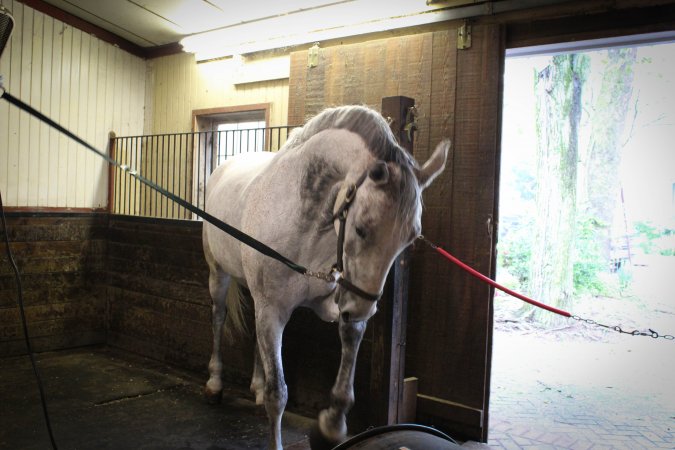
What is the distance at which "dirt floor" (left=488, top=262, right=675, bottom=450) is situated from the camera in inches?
116

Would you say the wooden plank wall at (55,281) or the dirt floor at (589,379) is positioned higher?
the wooden plank wall at (55,281)

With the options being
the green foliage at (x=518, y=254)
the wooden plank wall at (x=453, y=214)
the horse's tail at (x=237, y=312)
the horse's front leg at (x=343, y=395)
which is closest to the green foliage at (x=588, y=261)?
the green foliage at (x=518, y=254)

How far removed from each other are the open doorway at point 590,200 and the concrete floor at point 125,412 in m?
3.33

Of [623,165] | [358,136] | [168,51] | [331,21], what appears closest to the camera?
[358,136]

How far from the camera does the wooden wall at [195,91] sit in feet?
13.8

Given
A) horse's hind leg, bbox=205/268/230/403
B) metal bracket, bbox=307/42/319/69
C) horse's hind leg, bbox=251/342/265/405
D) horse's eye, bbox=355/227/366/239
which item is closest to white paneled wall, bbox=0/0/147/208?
horse's hind leg, bbox=205/268/230/403

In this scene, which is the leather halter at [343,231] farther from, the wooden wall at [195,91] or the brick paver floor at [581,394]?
the wooden wall at [195,91]

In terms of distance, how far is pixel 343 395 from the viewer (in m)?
2.12

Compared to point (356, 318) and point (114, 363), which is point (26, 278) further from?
point (356, 318)

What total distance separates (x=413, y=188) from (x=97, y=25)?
13.9 feet

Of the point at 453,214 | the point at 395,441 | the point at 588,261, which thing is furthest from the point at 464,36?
the point at 588,261

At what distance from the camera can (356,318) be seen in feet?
5.97

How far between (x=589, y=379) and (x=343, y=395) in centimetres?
312

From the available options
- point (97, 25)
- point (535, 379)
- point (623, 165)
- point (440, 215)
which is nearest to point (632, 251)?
point (623, 165)
